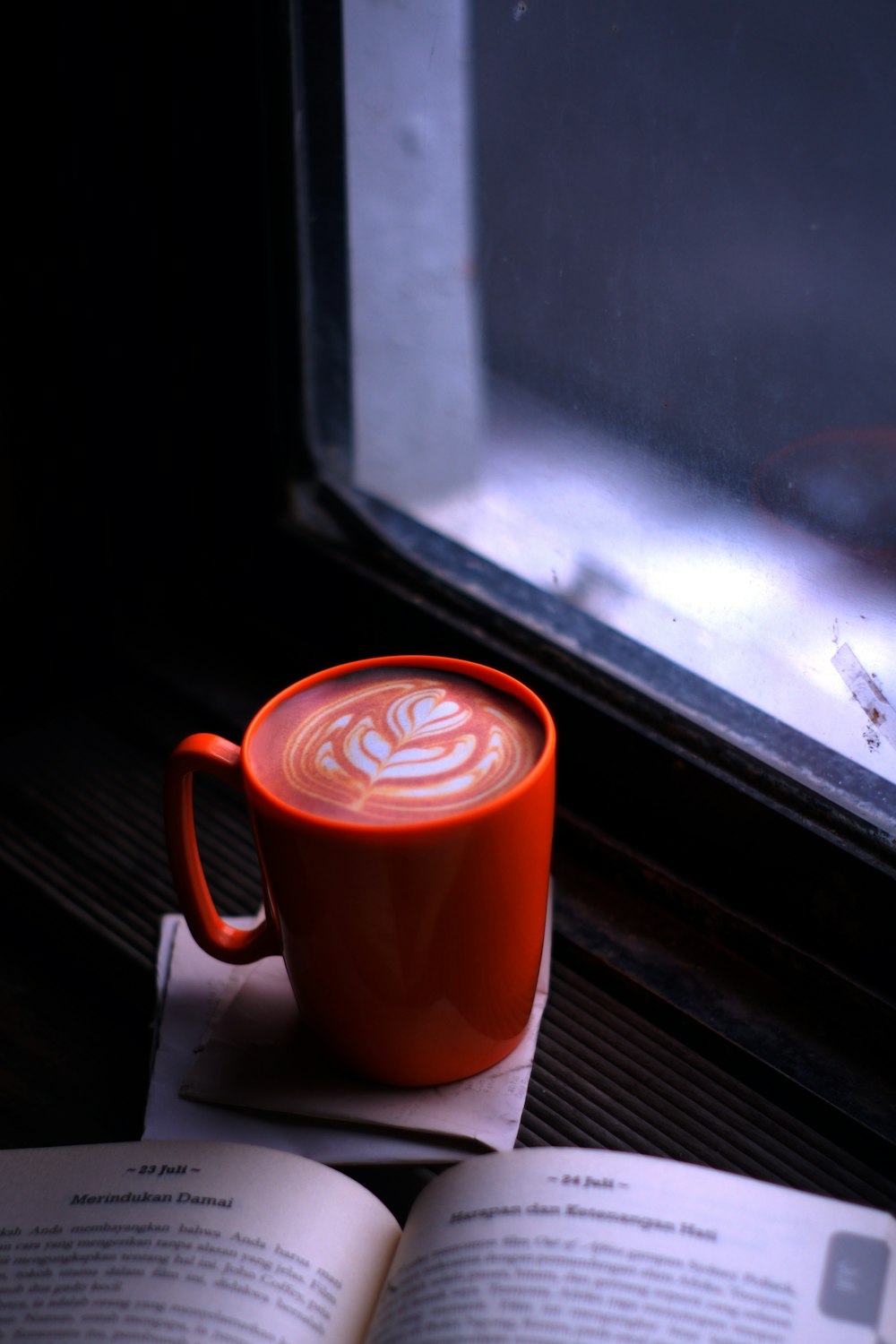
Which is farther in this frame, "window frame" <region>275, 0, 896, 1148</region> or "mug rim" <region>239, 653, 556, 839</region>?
"window frame" <region>275, 0, 896, 1148</region>

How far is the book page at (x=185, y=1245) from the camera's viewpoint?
1.44 feet

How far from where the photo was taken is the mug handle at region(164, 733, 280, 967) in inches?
20.8

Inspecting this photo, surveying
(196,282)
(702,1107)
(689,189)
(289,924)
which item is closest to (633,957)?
(702,1107)

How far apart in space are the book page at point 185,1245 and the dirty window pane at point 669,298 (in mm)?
319

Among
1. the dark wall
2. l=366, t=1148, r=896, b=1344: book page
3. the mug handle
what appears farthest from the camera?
the dark wall

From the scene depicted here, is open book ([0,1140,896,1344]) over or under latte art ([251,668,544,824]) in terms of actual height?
under

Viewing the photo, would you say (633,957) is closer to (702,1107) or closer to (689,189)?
(702,1107)

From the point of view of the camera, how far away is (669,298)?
1.88 feet

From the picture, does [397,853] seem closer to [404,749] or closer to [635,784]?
[404,749]

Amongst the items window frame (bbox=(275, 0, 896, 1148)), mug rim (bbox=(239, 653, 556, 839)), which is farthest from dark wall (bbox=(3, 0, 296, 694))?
mug rim (bbox=(239, 653, 556, 839))

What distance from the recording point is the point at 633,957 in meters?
0.63

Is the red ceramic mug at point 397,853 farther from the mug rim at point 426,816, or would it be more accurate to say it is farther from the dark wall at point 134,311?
the dark wall at point 134,311

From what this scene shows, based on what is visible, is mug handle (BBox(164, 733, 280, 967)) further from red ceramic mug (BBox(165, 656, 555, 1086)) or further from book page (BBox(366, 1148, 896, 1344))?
book page (BBox(366, 1148, 896, 1344))

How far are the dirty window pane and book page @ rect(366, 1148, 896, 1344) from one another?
23 centimetres
